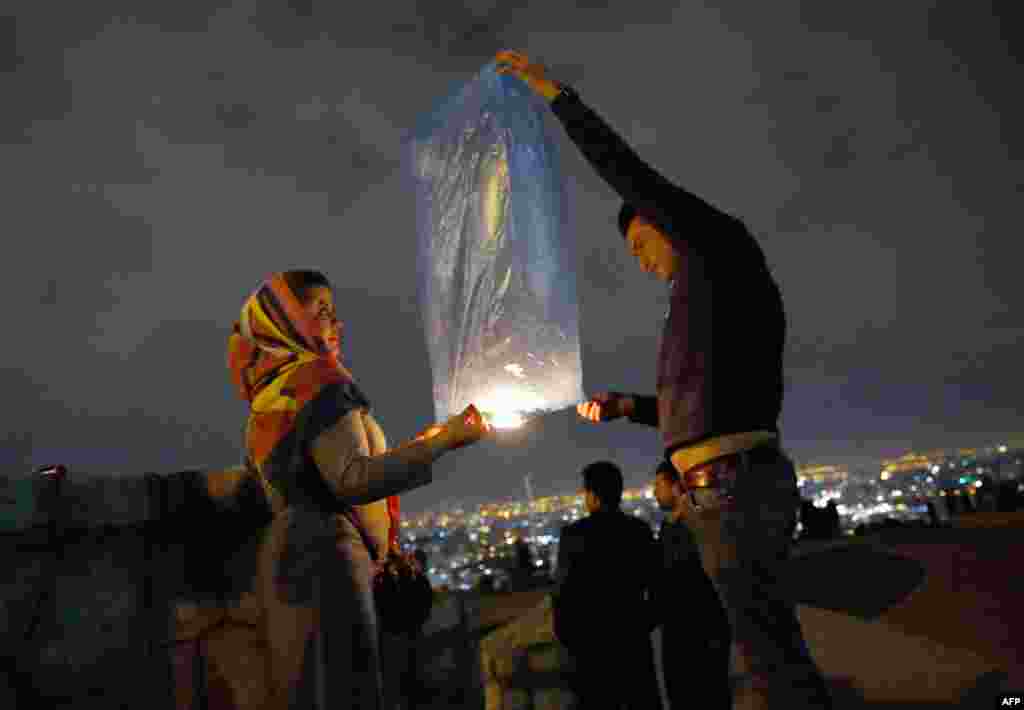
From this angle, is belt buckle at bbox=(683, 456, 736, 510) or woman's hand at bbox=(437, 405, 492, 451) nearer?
belt buckle at bbox=(683, 456, 736, 510)

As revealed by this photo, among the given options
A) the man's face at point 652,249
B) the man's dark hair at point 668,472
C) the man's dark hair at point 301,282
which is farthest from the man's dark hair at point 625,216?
the man's dark hair at point 668,472

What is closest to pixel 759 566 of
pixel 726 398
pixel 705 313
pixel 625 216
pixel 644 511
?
pixel 726 398

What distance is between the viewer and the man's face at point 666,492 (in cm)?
432

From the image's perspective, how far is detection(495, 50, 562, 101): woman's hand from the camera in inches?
102

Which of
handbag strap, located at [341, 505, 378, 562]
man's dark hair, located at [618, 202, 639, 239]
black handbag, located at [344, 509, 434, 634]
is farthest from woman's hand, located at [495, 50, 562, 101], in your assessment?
black handbag, located at [344, 509, 434, 634]

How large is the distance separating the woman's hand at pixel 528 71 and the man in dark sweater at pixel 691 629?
2.27 m

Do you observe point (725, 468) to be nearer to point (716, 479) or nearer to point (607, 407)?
point (716, 479)

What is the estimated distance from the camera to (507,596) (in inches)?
611

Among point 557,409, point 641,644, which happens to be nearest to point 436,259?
point 557,409

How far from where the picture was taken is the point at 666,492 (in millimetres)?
4410

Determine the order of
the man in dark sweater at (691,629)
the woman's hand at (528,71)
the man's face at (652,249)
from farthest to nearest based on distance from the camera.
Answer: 1. the man in dark sweater at (691,629)
2. the woman's hand at (528,71)
3. the man's face at (652,249)

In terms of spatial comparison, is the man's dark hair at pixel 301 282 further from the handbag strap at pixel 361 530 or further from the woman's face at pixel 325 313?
the handbag strap at pixel 361 530

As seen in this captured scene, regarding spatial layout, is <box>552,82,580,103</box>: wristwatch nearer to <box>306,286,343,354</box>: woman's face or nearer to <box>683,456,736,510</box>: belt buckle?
<box>306,286,343,354</box>: woman's face

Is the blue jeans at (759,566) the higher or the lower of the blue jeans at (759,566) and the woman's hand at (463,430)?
the lower
